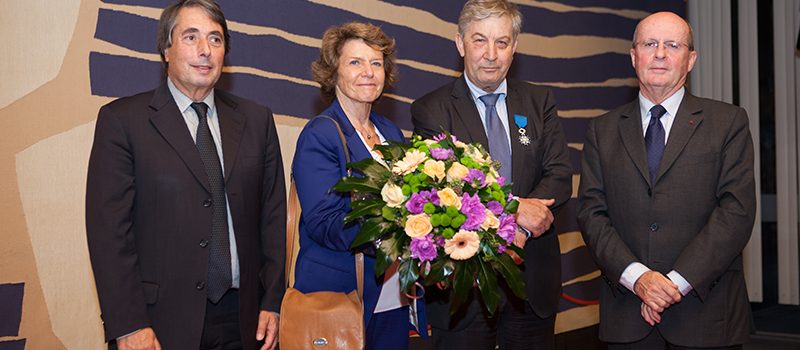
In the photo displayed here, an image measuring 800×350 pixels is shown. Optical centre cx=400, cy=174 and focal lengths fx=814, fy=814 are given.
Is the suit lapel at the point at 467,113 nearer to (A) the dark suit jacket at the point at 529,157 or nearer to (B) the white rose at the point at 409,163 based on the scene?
(A) the dark suit jacket at the point at 529,157

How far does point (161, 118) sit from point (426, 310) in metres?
1.35

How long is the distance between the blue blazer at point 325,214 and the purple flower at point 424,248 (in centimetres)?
33

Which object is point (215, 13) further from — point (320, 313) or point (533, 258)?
point (533, 258)

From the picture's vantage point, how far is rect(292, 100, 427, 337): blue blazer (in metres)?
2.91

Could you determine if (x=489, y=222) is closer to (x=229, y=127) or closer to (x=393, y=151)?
(x=393, y=151)

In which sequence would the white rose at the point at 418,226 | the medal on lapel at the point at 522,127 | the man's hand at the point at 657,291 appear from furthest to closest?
1. the medal on lapel at the point at 522,127
2. the man's hand at the point at 657,291
3. the white rose at the point at 418,226

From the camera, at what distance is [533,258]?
3.37 metres

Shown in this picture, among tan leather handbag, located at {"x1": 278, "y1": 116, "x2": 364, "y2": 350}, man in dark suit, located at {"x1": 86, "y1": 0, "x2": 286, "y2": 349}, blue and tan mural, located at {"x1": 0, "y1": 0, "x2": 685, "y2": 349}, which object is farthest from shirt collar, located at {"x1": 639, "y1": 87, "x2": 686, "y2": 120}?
blue and tan mural, located at {"x1": 0, "y1": 0, "x2": 685, "y2": 349}

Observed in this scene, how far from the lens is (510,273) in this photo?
2.71 m

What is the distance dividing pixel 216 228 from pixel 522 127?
1359 millimetres

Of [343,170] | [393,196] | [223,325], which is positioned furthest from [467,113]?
[223,325]

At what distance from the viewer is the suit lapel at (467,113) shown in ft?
11.0

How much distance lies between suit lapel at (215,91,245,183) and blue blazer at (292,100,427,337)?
250 millimetres

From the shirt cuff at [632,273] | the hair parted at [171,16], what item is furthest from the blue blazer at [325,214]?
the shirt cuff at [632,273]
